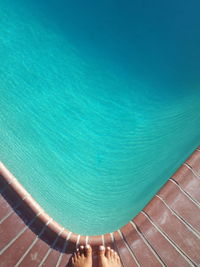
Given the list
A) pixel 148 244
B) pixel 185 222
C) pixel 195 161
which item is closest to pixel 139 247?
pixel 148 244

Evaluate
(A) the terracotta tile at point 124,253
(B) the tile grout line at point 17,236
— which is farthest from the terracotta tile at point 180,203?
(B) the tile grout line at point 17,236

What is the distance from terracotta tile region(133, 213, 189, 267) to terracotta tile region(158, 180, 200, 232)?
21 cm

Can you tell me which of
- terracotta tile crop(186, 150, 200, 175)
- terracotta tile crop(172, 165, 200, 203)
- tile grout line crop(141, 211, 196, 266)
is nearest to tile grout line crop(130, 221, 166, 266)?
tile grout line crop(141, 211, 196, 266)

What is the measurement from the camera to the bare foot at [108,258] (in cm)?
120

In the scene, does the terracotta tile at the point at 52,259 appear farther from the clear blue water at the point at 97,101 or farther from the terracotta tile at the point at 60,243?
the clear blue water at the point at 97,101

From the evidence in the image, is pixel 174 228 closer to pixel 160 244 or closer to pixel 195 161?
pixel 160 244

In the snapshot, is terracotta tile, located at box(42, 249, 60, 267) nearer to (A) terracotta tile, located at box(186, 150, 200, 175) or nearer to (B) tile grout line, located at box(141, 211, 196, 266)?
(B) tile grout line, located at box(141, 211, 196, 266)

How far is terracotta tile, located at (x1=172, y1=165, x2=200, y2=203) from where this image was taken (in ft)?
4.54

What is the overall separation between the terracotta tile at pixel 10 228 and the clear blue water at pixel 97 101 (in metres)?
0.21

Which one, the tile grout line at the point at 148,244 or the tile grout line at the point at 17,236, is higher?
the tile grout line at the point at 148,244

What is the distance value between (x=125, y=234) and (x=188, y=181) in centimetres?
61

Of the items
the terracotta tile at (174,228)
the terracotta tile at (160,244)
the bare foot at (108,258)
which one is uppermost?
the terracotta tile at (174,228)

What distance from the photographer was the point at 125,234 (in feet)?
4.30

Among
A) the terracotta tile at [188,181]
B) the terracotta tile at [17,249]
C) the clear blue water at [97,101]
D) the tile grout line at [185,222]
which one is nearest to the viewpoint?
the terracotta tile at [17,249]
